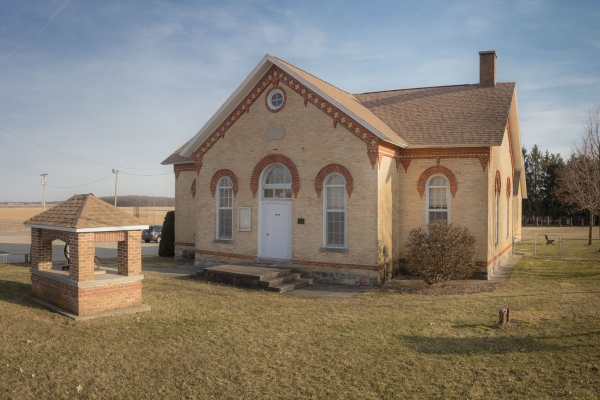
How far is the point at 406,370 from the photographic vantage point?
7.16 m

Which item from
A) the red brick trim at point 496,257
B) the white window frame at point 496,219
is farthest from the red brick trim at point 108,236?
the white window frame at point 496,219

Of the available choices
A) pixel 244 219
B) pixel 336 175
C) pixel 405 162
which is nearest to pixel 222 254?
pixel 244 219

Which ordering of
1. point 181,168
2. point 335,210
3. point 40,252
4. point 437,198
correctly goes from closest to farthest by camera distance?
point 40,252, point 335,210, point 437,198, point 181,168

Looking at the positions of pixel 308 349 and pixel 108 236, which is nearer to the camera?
pixel 308 349

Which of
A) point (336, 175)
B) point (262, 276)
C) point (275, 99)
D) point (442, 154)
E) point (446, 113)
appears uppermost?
point (275, 99)

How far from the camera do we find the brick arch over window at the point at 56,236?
1052 cm

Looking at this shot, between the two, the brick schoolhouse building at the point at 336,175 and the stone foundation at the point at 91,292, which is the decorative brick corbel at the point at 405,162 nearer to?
the brick schoolhouse building at the point at 336,175

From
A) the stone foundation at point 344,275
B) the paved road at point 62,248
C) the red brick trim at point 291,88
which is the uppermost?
the red brick trim at point 291,88

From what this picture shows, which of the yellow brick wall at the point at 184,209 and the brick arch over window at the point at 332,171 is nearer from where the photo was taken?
the brick arch over window at the point at 332,171

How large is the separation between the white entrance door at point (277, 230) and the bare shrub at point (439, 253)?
4638mm

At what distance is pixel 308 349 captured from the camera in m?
8.22

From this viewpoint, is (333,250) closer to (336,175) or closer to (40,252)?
(336,175)

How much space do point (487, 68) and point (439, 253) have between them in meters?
10.7

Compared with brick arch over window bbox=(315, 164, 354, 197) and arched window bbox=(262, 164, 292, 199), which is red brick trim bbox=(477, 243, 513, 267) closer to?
brick arch over window bbox=(315, 164, 354, 197)
